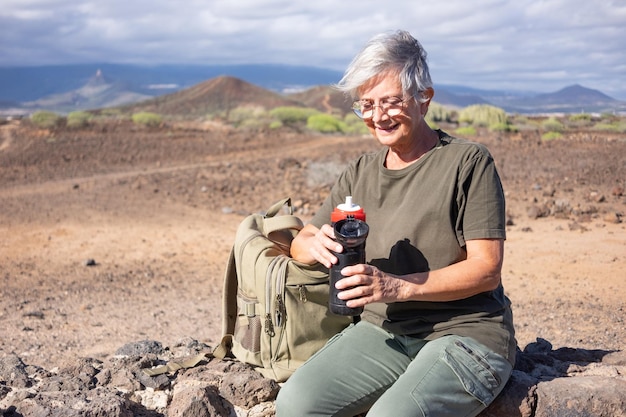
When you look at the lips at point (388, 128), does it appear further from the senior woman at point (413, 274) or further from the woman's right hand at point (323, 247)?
the woman's right hand at point (323, 247)

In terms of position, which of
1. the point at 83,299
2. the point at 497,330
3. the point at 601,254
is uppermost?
the point at 497,330

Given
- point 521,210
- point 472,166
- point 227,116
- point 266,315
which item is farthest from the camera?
point 227,116

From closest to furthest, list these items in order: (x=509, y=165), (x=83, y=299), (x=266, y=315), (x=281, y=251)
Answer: (x=266, y=315) < (x=281, y=251) < (x=83, y=299) < (x=509, y=165)

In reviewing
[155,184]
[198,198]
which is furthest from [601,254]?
[155,184]

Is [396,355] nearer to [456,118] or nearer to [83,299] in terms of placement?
[83,299]

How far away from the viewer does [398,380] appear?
2.21 metres

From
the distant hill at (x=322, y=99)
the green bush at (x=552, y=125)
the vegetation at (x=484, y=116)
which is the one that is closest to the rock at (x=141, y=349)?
the green bush at (x=552, y=125)

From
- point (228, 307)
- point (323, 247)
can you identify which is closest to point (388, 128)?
point (323, 247)

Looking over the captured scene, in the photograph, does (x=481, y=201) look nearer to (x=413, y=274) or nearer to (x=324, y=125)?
(x=413, y=274)

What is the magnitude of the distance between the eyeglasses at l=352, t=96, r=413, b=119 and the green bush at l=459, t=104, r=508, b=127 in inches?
638

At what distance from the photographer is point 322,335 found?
2783 mm

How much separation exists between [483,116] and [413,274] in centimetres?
1772

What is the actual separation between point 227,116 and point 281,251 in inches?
934

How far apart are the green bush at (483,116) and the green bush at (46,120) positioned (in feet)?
37.8
